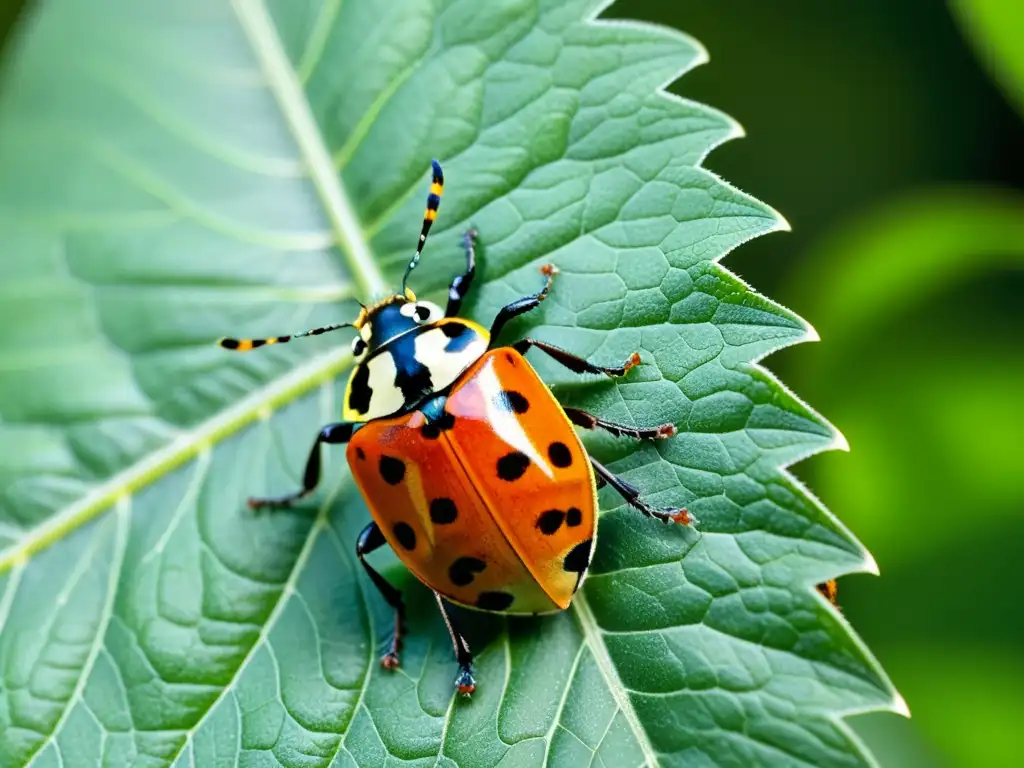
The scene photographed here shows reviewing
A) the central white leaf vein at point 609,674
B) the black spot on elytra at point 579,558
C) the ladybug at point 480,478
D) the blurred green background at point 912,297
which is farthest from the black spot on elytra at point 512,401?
the blurred green background at point 912,297

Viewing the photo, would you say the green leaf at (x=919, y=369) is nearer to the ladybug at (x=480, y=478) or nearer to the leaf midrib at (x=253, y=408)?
the ladybug at (x=480, y=478)

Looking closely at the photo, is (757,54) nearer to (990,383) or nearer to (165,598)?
(990,383)

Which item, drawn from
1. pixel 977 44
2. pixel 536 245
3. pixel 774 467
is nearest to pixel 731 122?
pixel 536 245

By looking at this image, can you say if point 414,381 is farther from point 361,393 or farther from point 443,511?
point 443,511

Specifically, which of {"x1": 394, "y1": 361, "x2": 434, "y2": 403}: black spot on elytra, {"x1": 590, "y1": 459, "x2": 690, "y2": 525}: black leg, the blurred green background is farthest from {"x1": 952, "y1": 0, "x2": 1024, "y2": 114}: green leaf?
{"x1": 394, "y1": 361, "x2": 434, "y2": 403}: black spot on elytra

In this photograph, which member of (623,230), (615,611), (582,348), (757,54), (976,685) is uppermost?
(757,54)

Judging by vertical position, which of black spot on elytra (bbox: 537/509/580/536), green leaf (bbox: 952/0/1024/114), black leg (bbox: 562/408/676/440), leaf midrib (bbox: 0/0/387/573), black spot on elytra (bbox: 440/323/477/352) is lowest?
leaf midrib (bbox: 0/0/387/573)

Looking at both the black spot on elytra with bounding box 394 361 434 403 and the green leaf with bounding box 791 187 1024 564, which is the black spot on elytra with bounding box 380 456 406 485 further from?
the green leaf with bounding box 791 187 1024 564

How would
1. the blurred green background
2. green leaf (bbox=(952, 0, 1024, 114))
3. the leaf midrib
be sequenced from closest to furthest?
the leaf midrib → green leaf (bbox=(952, 0, 1024, 114)) → the blurred green background
